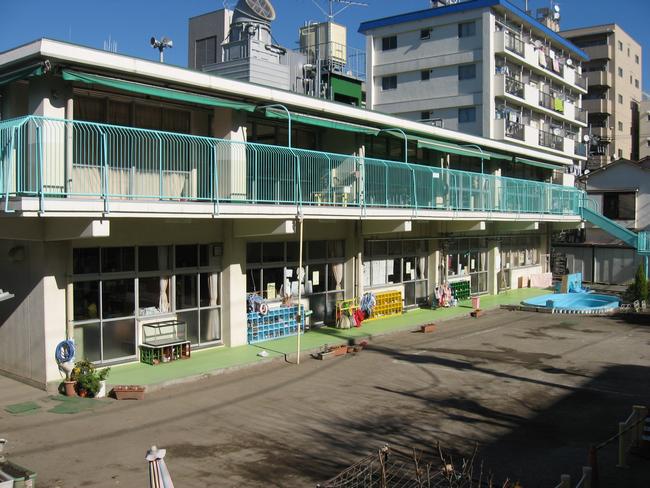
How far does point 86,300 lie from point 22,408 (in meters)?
2.78

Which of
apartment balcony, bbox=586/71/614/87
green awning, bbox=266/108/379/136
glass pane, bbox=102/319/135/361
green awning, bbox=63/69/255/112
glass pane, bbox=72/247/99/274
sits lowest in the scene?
glass pane, bbox=102/319/135/361

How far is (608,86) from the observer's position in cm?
5912

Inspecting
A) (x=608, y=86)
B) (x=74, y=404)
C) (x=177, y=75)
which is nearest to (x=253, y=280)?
(x=177, y=75)

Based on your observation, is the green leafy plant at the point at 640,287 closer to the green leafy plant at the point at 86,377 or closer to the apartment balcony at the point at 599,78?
the green leafy plant at the point at 86,377

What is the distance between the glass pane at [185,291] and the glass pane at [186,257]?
0.27 m

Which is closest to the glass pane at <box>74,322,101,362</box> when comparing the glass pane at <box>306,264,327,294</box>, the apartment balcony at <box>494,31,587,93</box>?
the glass pane at <box>306,264,327,294</box>

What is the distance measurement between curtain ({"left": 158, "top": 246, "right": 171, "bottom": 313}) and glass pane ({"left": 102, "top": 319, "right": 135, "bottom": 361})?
89 cm

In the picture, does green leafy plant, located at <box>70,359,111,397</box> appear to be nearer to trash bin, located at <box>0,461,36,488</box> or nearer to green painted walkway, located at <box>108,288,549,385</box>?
green painted walkway, located at <box>108,288,549,385</box>

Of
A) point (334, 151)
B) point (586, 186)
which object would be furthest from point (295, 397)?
point (586, 186)

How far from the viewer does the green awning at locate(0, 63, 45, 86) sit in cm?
1193

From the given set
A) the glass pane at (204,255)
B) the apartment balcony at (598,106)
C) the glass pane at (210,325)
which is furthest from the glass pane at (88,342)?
the apartment balcony at (598,106)

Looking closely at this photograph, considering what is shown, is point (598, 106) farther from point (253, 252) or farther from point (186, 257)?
point (186, 257)

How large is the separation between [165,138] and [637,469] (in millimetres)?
10530

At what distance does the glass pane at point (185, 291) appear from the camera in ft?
51.0
